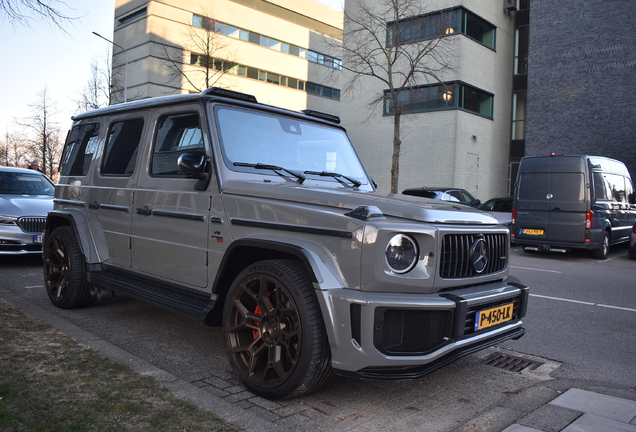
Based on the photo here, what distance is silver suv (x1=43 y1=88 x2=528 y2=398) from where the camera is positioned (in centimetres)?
315

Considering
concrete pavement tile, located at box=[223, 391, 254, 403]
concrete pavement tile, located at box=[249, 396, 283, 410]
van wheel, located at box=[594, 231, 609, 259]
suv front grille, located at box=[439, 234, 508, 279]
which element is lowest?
concrete pavement tile, located at box=[223, 391, 254, 403]

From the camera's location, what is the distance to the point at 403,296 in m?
3.15

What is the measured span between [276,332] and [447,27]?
21059mm

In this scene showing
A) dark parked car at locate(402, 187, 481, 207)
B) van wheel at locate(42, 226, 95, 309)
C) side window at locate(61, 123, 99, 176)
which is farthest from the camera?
dark parked car at locate(402, 187, 481, 207)

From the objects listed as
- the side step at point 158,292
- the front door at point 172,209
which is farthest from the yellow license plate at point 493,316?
the front door at point 172,209

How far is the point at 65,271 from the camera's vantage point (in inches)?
224

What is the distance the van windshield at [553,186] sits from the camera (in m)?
12.8

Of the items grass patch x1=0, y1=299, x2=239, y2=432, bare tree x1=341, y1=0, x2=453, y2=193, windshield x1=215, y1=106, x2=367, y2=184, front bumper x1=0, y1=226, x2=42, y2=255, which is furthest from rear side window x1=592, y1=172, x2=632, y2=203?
grass patch x1=0, y1=299, x2=239, y2=432

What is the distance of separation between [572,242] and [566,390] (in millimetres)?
10094

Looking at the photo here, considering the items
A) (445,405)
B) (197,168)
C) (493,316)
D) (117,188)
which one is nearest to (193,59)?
(117,188)

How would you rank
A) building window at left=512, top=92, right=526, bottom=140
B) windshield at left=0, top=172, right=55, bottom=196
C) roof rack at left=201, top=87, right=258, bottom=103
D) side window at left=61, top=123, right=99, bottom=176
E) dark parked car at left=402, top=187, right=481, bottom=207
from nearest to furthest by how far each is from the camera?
roof rack at left=201, top=87, right=258, bottom=103
side window at left=61, top=123, right=99, bottom=176
windshield at left=0, top=172, right=55, bottom=196
dark parked car at left=402, top=187, right=481, bottom=207
building window at left=512, top=92, right=526, bottom=140

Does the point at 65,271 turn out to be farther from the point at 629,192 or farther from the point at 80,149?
the point at 629,192

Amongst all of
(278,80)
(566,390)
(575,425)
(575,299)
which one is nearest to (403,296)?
(575,425)

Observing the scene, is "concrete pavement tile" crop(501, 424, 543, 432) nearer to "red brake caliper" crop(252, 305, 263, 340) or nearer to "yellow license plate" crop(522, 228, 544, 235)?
"red brake caliper" crop(252, 305, 263, 340)
